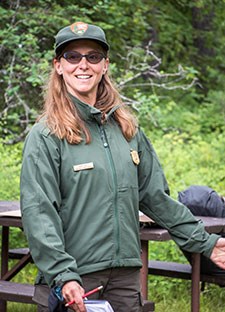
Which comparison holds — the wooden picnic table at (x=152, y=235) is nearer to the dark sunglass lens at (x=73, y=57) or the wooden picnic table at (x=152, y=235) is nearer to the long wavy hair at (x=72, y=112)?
the long wavy hair at (x=72, y=112)

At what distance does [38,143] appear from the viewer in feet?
11.8

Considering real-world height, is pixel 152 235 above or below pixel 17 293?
above

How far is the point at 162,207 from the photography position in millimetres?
4027

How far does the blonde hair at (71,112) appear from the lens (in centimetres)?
367

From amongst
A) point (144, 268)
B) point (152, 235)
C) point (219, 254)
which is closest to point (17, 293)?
point (144, 268)

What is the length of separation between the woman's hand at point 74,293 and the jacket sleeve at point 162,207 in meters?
0.72

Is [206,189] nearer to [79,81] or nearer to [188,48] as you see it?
[79,81]

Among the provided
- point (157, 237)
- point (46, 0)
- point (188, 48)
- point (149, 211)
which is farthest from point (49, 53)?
point (188, 48)

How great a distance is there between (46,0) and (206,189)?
16.3ft

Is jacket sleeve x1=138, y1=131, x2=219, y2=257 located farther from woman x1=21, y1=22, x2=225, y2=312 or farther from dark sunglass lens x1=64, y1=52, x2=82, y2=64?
dark sunglass lens x1=64, y1=52, x2=82, y2=64

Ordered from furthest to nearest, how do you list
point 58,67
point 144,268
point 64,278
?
point 144,268, point 58,67, point 64,278

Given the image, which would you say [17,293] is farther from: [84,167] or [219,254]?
[84,167]

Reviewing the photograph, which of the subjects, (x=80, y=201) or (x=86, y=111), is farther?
(x=86, y=111)

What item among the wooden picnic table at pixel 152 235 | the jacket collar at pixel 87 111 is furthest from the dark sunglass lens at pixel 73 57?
the wooden picnic table at pixel 152 235
